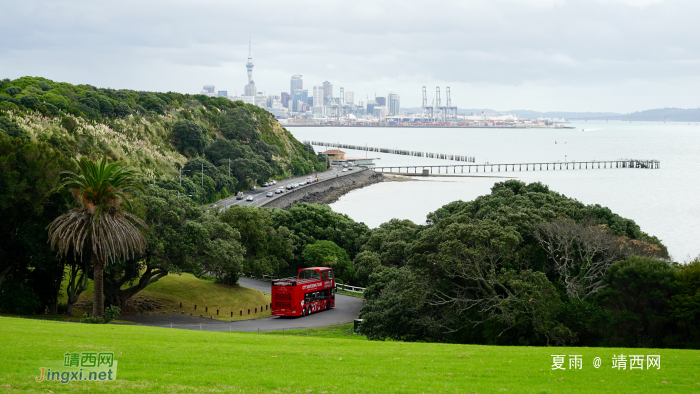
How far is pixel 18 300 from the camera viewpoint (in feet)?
98.2

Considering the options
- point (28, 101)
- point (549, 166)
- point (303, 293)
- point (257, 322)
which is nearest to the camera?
point (257, 322)

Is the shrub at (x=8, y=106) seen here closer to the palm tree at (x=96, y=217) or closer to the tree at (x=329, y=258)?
the tree at (x=329, y=258)

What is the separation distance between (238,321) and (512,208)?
18420mm

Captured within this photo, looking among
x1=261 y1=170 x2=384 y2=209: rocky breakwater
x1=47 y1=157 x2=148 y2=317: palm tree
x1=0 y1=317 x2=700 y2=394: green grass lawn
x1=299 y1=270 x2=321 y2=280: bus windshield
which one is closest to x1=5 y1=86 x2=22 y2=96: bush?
x1=261 y1=170 x2=384 y2=209: rocky breakwater

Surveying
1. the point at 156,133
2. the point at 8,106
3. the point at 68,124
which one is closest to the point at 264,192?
the point at 156,133

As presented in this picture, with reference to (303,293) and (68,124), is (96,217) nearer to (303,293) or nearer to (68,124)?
(303,293)

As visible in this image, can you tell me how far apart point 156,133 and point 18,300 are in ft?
256

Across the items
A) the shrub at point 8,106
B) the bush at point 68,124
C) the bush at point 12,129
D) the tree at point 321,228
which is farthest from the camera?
the bush at point 68,124

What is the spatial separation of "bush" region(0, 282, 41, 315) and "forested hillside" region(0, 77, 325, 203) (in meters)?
31.9

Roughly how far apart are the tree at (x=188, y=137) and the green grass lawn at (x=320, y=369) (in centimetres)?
9096

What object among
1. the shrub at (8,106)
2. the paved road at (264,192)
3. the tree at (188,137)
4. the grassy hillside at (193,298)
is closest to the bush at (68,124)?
the shrub at (8,106)

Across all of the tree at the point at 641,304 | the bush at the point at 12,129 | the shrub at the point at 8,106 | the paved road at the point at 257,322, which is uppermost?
the shrub at the point at 8,106

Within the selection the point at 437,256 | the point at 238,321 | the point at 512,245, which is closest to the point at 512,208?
the point at 512,245

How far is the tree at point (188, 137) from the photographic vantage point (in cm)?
10719
